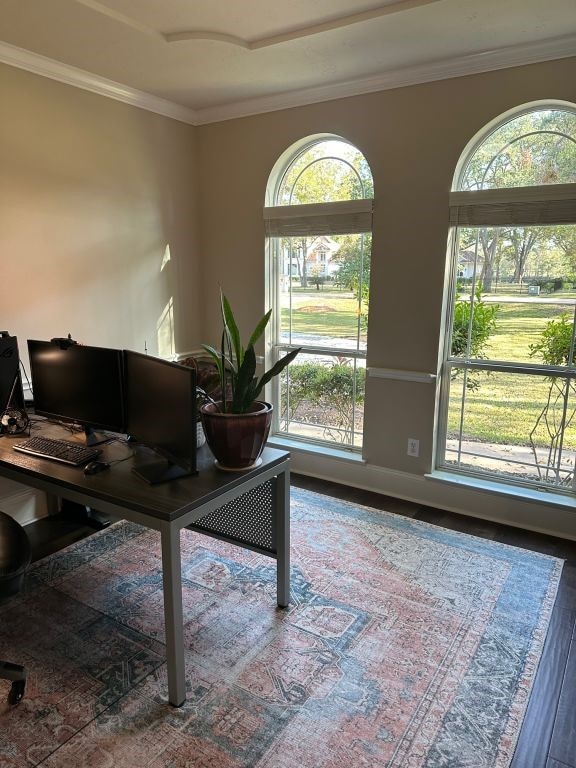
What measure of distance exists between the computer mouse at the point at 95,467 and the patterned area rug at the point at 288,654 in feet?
2.26

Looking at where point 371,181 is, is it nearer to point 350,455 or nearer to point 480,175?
point 480,175

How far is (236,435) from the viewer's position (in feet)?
6.02

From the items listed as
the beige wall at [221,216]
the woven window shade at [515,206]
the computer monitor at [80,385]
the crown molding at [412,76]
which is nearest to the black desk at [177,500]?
the computer monitor at [80,385]

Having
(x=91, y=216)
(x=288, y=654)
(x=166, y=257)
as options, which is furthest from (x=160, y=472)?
(x=166, y=257)

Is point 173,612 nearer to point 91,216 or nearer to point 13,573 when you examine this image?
point 13,573

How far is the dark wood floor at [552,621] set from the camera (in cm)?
157

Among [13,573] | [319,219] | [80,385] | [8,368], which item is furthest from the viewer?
[319,219]

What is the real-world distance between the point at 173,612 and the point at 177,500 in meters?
0.36

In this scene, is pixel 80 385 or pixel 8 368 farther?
pixel 8 368

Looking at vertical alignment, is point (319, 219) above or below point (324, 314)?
above

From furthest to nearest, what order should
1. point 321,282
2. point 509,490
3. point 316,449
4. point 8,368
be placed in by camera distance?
point 316,449 < point 321,282 < point 509,490 < point 8,368

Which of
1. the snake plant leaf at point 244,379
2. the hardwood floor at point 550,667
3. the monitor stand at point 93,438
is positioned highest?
the snake plant leaf at point 244,379

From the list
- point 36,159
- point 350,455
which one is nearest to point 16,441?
point 36,159

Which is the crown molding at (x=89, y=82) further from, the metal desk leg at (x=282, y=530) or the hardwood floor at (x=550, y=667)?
the hardwood floor at (x=550, y=667)
